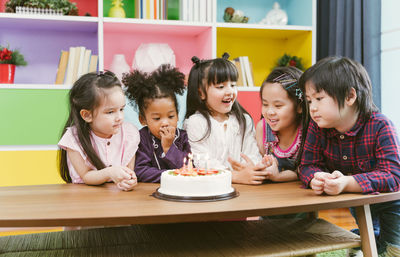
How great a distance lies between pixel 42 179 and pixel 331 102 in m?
2.14

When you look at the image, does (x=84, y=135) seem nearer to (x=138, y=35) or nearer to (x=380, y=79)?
(x=138, y=35)

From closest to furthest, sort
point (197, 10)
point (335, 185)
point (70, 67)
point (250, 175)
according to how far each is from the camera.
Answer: point (335, 185)
point (250, 175)
point (70, 67)
point (197, 10)

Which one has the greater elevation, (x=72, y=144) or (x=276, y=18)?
(x=276, y=18)

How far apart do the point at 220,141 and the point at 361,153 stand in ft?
2.09

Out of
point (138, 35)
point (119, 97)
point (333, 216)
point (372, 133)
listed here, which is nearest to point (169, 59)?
point (138, 35)

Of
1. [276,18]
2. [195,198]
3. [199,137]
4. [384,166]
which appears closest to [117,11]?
[276,18]

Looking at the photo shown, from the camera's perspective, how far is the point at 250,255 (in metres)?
1.17

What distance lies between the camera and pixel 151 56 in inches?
119

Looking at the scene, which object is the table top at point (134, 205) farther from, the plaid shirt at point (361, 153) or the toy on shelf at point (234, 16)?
the toy on shelf at point (234, 16)

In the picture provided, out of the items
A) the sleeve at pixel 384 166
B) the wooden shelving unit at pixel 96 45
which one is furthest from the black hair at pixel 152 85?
the wooden shelving unit at pixel 96 45

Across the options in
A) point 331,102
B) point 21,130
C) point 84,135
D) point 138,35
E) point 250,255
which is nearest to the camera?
point 250,255

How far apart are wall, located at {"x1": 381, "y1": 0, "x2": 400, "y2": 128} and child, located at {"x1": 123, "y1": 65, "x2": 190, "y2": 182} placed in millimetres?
1856

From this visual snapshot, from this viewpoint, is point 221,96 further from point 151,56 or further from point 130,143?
point 151,56

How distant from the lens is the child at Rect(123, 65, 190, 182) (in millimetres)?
1656
